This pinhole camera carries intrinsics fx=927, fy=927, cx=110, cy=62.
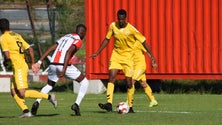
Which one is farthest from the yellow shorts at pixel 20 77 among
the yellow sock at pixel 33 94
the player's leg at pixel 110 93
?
the player's leg at pixel 110 93

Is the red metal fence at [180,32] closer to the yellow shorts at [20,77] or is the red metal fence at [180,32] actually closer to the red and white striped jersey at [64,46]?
the red and white striped jersey at [64,46]

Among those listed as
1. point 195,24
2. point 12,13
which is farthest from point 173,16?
Answer: point 12,13

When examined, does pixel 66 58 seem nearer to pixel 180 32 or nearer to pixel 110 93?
pixel 110 93

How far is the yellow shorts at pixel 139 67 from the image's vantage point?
72.1 ft

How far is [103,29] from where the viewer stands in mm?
31062

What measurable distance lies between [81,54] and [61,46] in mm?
20330

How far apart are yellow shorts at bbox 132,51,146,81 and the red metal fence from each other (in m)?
6.65

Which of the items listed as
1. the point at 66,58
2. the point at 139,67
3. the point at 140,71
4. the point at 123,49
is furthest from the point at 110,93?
the point at 139,67

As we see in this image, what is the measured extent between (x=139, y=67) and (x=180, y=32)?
789 centimetres

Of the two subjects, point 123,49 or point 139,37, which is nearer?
point 139,37

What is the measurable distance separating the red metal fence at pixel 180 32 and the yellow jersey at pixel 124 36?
9662 millimetres

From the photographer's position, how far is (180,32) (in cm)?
3022

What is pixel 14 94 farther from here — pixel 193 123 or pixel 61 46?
pixel 193 123

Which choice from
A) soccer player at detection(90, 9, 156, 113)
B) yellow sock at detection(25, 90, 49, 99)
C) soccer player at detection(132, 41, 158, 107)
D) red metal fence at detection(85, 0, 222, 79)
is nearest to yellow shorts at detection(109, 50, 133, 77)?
soccer player at detection(90, 9, 156, 113)
